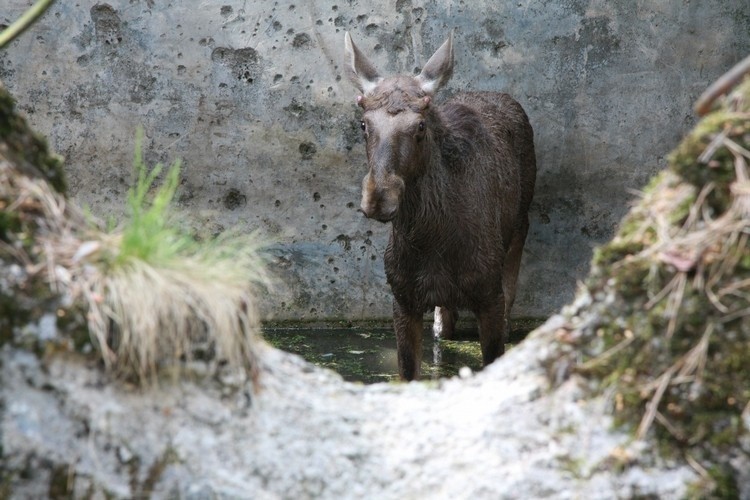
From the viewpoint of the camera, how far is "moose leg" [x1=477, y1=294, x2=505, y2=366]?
Result: 6586mm

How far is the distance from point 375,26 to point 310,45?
533 mm

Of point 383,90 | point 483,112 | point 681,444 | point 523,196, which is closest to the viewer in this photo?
point 681,444

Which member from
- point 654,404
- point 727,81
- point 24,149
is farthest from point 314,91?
point 654,404

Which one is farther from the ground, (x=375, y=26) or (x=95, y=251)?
(x=375, y=26)

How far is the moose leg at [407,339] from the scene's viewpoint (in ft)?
21.6

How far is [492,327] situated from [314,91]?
2608mm

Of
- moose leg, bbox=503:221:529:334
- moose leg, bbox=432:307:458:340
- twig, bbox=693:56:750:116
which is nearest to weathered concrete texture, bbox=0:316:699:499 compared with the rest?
twig, bbox=693:56:750:116

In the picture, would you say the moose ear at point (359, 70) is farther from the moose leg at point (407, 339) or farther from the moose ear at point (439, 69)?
the moose leg at point (407, 339)

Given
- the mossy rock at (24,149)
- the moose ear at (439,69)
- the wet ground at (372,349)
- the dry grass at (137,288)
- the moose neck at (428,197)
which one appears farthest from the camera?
the wet ground at (372,349)

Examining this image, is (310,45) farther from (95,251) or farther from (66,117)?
(95,251)

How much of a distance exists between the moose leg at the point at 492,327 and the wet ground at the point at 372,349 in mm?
760

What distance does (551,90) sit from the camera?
26.9 feet

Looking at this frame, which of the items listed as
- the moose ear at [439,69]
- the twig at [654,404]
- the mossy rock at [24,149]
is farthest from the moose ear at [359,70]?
the twig at [654,404]

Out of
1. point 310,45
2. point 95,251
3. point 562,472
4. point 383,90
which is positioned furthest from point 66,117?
point 562,472
